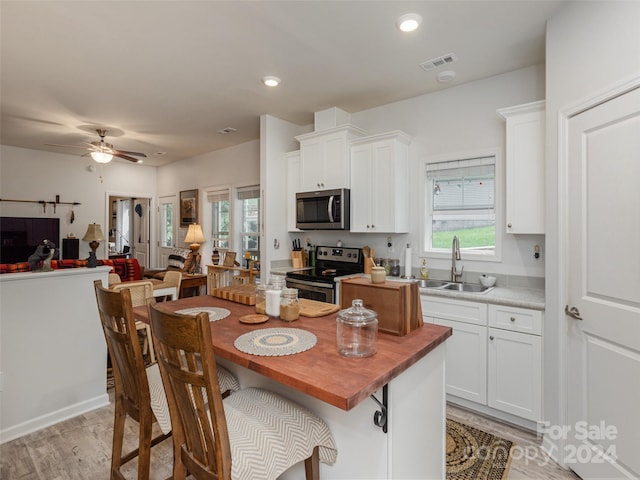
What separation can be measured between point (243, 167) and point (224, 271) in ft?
5.48

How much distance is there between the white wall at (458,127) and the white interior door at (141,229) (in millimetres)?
5406

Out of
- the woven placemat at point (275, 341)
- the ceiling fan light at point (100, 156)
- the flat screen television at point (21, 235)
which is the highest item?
the ceiling fan light at point (100, 156)

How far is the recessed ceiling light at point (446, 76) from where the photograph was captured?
115 inches

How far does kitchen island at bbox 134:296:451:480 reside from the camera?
3.43ft

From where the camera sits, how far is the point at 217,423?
102 centimetres

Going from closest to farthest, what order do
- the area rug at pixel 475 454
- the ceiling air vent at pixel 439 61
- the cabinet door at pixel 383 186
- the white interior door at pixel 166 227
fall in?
the area rug at pixel 475 454
the ceiling air vent at pixel 439 61
the cabinet door at pixel 383 186
the white interior door at pixel 166 227

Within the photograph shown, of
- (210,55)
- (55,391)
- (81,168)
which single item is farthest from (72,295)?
(81,168)

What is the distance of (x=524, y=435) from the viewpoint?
7.64ft

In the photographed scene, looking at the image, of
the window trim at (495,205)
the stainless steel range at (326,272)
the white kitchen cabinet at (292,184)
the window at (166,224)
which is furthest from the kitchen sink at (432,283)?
the window at (166,224)

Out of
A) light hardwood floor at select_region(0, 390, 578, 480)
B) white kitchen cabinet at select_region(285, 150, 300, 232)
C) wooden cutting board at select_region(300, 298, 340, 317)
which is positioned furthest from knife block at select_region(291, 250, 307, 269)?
light hardwood floor at select_region(0, 390, 578, 480)

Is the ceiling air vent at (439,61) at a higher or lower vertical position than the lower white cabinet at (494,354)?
higher

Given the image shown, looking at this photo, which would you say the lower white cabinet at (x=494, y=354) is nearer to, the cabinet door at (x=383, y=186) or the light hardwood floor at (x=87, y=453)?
the light hardwood floor at (x=87, y=453)

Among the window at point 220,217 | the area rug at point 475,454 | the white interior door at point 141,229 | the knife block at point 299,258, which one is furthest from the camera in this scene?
the white interior door at point 141,229

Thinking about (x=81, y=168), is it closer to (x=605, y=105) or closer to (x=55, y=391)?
(x=55, y=391)
